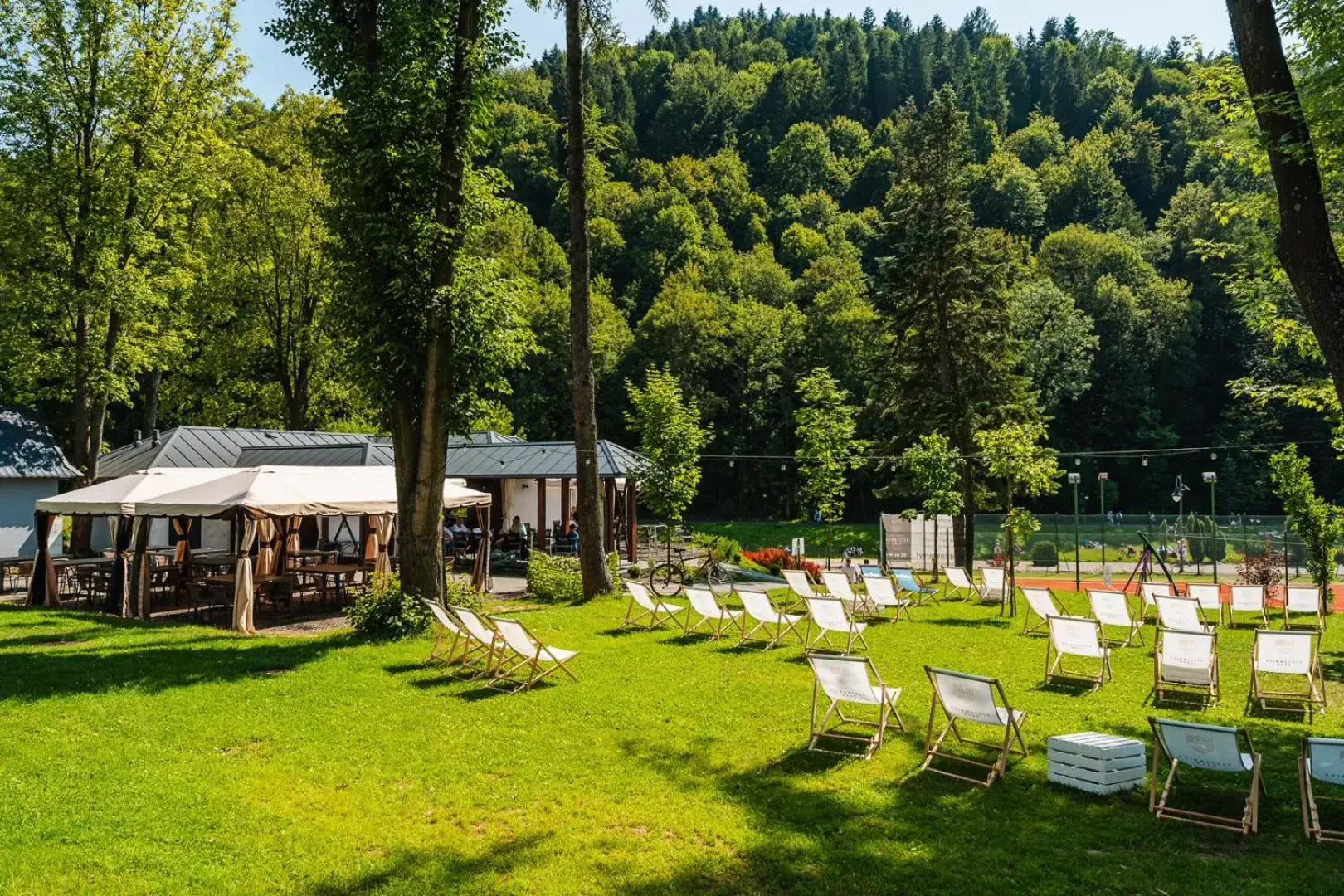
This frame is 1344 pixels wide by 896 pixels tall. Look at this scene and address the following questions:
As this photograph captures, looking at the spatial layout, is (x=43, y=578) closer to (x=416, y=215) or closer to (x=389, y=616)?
(x=389, y=616)

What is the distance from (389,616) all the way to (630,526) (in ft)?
43.1

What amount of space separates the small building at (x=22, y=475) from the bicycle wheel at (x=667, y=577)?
44.2 ft

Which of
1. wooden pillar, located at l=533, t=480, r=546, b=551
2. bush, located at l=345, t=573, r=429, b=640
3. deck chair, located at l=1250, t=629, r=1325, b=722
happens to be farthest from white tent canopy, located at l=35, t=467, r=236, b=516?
deck chair, located at l=1250, t=629, r=1325, b=722

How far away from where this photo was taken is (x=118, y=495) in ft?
46.1

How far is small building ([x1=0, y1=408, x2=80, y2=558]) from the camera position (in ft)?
68.3

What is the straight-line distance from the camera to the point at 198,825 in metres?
5.52

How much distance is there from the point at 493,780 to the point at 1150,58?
12722 cm

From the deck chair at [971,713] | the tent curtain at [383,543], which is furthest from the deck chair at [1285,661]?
the tent curtain at [383,543]

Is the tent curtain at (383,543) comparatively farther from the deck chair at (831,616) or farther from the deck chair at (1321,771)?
the deck chair at (1321,771)

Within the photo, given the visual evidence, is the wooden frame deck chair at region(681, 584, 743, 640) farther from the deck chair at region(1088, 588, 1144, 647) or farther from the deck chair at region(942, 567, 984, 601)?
the deck chair at region(942, 567, 984, 601)

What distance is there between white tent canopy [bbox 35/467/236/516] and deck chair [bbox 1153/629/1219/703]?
13593mm

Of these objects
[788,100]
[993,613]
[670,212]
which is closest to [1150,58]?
[788,100]

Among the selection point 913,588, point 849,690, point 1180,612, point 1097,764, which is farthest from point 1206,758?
point 913,588

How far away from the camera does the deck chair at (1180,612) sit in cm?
1159
